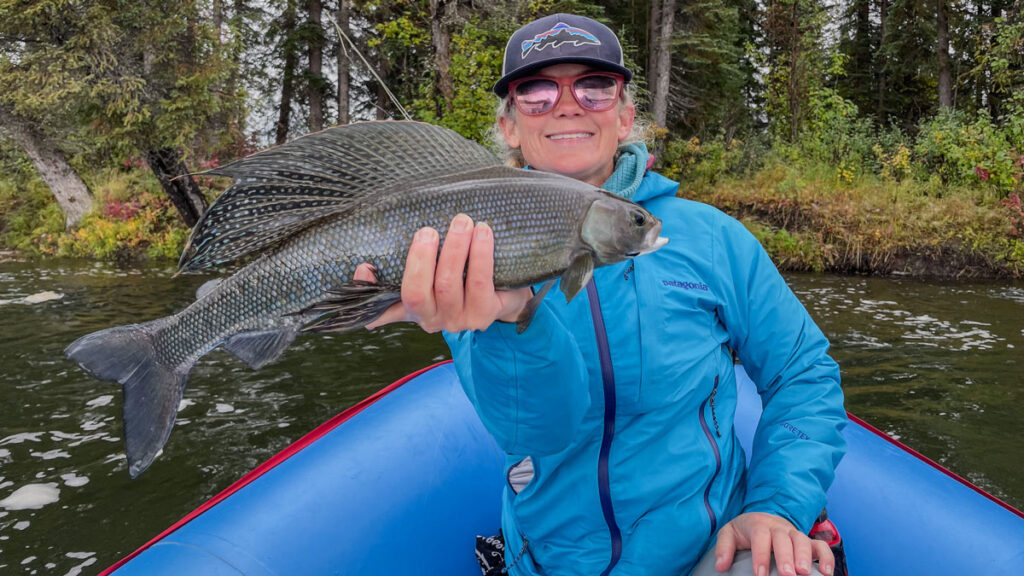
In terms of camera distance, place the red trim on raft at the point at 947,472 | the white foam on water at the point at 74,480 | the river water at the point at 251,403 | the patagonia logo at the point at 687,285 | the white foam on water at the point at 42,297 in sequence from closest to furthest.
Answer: the patagonia logo at the point at 687,285 → the red trim on raft at the point at 947,472 → the river water at the point at 251,403 → the white foam on water at the point at 74,480 → the white foam on water at the point at 42,297

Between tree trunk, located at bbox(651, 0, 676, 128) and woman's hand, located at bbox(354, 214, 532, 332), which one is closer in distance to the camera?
woman's hand, located at bbox(354, 214, 532, 332)

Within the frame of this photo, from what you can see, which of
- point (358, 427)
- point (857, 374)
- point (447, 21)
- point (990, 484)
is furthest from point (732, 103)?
point (358, 427)

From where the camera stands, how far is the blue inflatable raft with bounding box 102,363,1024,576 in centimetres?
269

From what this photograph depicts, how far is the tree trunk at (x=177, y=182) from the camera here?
52.8 ft

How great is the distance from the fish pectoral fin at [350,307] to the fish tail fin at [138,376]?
51 centimetres

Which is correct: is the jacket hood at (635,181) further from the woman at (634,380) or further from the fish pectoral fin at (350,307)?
the fish pectoral fin at (350,307)

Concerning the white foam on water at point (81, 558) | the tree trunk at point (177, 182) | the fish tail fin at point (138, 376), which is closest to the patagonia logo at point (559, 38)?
the fish tail fin at point (138, 376)

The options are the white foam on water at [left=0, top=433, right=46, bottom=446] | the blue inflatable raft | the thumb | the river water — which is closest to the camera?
the thumb

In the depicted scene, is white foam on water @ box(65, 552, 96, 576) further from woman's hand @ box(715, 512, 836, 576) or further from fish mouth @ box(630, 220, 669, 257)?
fish mouth @ box(630, 220, 669, 257)

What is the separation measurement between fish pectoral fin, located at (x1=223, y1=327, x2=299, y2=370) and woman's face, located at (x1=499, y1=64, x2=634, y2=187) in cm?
134

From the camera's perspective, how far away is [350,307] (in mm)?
1646

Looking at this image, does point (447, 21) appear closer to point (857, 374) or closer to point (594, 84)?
point (857, 374)

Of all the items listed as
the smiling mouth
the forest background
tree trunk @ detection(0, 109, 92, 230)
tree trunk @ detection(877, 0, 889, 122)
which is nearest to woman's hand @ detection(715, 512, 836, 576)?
the smiling mouth

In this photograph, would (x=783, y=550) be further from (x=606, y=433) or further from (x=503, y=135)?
(x=503, y=135)
